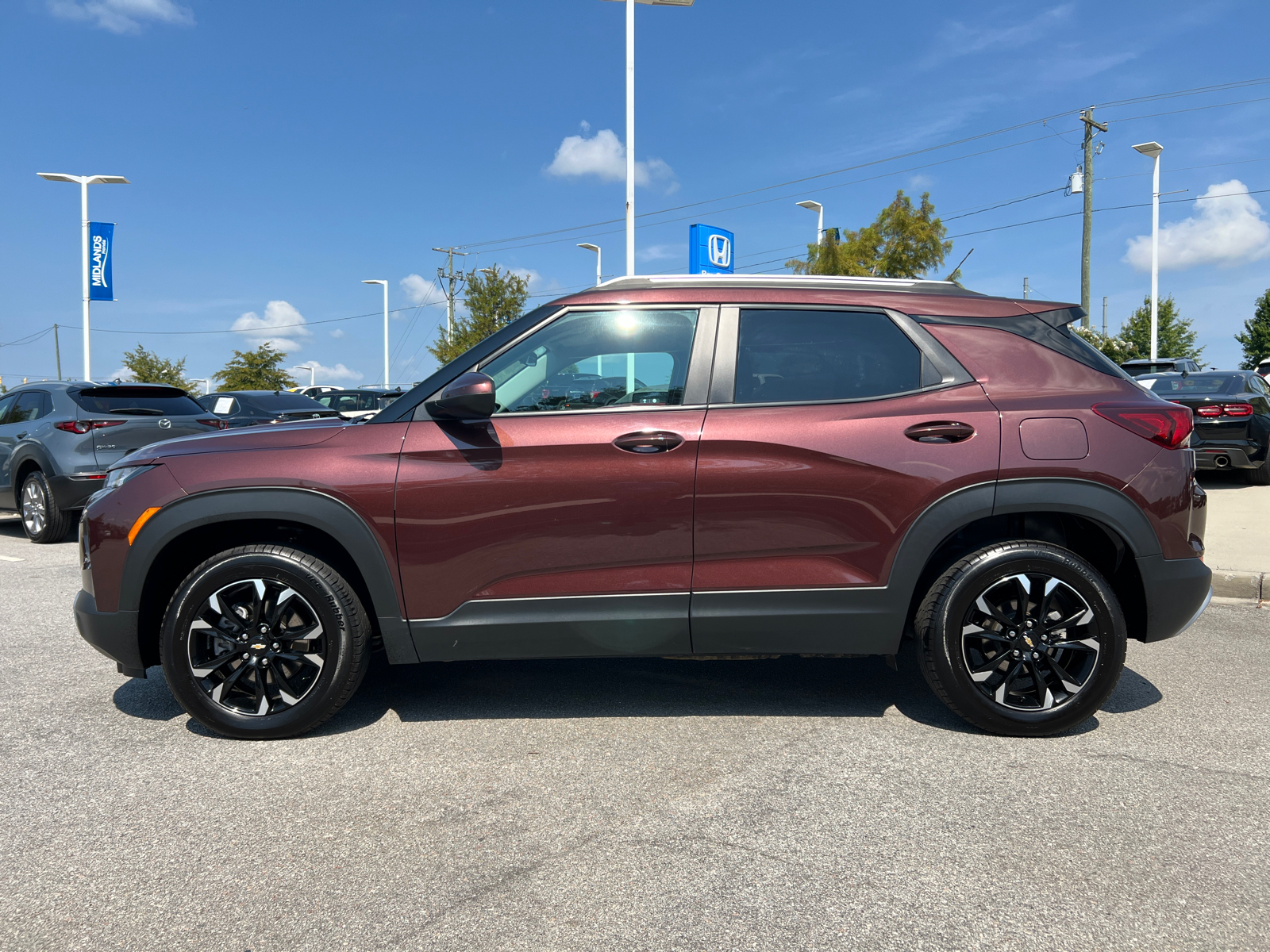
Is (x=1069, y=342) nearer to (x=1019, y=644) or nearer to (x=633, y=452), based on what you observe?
(x=1019, y=644)

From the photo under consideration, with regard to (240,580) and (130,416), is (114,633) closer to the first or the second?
(240,580)

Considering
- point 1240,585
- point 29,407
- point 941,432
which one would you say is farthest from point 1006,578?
point 29,407

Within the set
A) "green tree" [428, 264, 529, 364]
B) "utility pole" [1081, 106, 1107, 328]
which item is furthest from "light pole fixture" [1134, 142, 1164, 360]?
"green tree" [428, 264, 529, 364]

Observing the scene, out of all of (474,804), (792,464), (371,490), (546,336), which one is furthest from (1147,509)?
(371,490)

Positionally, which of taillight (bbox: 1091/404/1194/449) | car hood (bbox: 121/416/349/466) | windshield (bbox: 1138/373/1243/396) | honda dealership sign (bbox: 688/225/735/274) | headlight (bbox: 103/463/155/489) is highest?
honda dealership sign (bbox: 688/225/735/274)

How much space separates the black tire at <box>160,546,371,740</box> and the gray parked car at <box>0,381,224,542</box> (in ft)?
21.3

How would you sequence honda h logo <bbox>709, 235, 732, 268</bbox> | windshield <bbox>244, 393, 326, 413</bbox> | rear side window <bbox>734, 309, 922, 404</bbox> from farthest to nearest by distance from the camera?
honda h logo <bbox>709, 235, 732, 268</bbox>, windshield <bbox>244, 393, 326, 413</bbox>, rear side window <bbox>734, 309, 922, 404</bbox>

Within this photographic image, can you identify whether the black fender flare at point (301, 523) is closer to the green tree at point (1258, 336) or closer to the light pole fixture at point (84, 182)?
the light pole fixture at point (84, 182)

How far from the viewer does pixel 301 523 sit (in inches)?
139

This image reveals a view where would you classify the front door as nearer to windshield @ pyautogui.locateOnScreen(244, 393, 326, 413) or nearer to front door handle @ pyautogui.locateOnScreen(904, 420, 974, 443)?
front door handle @ pyautogui.locateOnScreen(904, 420, 974, 443)

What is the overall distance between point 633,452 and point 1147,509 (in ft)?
6.55

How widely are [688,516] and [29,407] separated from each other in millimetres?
9162

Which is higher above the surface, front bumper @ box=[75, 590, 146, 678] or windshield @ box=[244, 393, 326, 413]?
windshield @ box=[244, 393, 326, 413]

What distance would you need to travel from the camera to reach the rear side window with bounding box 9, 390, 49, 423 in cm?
949
